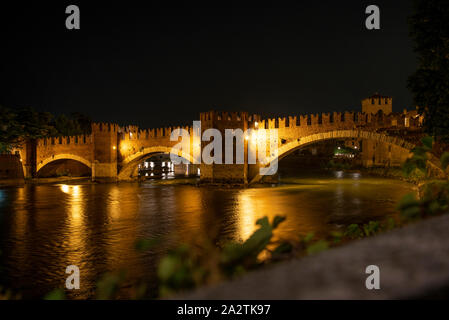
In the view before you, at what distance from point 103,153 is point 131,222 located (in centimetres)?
2008

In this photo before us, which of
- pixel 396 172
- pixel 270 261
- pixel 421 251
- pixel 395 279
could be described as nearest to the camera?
pixel 395 279

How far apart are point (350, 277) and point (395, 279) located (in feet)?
0.72

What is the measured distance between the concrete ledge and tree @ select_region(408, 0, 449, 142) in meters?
4.60

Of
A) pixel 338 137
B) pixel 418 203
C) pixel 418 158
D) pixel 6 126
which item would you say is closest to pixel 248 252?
pixel 418 203

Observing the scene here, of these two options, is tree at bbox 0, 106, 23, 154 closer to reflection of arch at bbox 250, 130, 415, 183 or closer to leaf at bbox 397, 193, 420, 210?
reflection of arch at bbox 250, 130, 415, 183

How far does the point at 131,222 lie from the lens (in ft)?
42.3

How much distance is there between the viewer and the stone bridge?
21594 millimetres

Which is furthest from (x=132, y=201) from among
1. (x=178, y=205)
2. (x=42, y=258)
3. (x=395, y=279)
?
(x=395, y=279)

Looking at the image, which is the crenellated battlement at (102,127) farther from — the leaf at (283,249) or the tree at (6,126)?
the leaf at (283,249)

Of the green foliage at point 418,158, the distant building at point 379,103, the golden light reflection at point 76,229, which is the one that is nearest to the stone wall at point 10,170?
the golden light reflection at point 76,229

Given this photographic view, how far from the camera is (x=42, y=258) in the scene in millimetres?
8344

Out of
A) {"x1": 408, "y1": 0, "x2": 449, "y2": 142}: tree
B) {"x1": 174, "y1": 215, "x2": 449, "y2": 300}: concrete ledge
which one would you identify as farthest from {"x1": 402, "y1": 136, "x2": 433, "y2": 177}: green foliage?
{"x1": 408, "y1": 0, "x2": 449, "y2": 142}: tree

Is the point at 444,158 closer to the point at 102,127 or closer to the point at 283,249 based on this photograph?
the point at 283,249

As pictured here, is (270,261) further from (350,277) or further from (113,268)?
(113,268)
